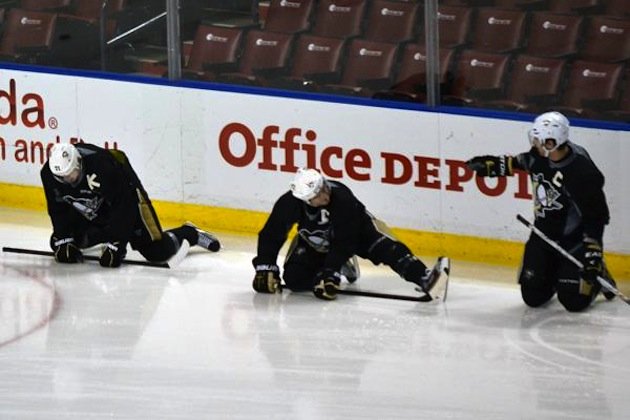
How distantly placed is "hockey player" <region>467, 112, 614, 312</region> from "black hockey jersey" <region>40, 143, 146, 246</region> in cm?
190

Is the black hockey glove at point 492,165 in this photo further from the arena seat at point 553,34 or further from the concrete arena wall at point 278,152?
the arena seat at point 553,34

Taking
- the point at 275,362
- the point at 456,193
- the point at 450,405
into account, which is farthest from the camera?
the point at 456,193

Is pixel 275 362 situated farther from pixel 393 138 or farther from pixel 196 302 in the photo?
pixel 393 138

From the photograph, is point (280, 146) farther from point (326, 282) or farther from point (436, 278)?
point (436, 278)

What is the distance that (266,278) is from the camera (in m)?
9.45

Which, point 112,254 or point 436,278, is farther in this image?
point 112,254

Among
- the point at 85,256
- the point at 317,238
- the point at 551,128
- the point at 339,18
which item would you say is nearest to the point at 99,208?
the point at 85,256

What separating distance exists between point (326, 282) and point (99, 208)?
1.49m

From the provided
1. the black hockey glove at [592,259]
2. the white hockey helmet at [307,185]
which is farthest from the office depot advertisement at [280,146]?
the white hockey helmet at [307,185]

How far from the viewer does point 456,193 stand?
10.1 metres

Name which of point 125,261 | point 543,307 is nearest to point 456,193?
point 543,307

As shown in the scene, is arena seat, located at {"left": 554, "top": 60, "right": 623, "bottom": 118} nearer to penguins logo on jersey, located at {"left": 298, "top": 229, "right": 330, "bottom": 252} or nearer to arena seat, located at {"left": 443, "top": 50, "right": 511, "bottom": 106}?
arena seat, located at {"left": 443, "top": 50, "right": 511, "bottom": 106}

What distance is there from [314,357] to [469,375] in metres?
0.77

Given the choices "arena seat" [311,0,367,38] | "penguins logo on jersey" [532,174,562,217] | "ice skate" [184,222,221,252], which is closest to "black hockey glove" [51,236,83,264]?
"ice skate" [184,222,221,252]
